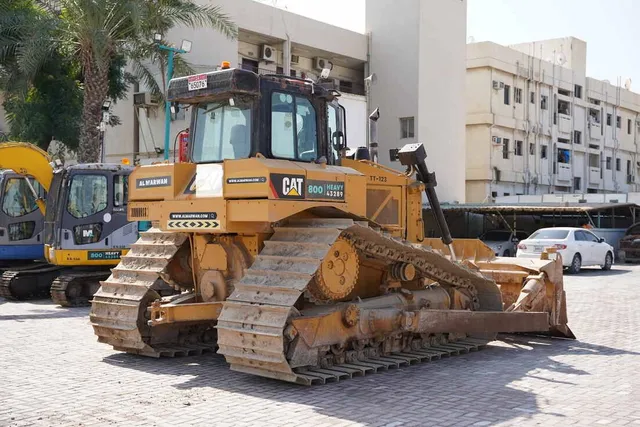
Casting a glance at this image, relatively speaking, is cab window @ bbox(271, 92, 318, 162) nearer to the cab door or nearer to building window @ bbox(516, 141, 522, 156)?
the cab door

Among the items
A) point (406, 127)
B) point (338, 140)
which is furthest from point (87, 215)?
point (406, 127)

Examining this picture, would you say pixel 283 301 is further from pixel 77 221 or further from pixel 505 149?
pixel 505 149

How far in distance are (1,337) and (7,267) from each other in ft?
22.6

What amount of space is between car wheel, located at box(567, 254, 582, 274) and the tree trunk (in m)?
15.2

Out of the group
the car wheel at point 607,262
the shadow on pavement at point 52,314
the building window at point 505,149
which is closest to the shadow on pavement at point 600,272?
the car wheel at point 607,262

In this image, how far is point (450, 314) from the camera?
981 centimetres

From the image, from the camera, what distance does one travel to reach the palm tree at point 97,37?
21734 mm

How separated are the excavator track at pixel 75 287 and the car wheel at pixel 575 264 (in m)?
15.5

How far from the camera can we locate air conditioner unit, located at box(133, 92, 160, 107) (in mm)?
28688

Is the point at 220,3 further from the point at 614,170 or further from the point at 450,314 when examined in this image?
the point at 614,170

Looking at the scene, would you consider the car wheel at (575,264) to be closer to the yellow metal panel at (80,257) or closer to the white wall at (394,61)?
the white wall at (394,61)

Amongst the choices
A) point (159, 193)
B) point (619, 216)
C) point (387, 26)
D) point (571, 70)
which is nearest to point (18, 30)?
point (159, 193)

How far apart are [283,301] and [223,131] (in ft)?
8.50

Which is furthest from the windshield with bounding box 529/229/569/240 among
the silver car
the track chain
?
the track chain
